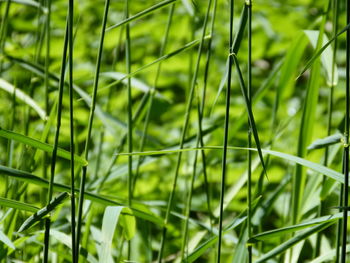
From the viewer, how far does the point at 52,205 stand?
529 millimetres

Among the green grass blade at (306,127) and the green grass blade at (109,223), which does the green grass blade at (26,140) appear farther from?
the green grass blade at (306,127)

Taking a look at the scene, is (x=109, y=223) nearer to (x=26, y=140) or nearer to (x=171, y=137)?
(x=26, y=140)

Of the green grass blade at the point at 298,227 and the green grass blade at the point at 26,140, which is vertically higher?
the green grass blade at the point at 26,140

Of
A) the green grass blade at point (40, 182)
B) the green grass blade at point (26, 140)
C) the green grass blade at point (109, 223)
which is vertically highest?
the green grass blade at point (26, 140)

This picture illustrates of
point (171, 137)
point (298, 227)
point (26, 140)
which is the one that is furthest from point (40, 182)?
point (171, 137)

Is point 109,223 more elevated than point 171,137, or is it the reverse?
point 171,137

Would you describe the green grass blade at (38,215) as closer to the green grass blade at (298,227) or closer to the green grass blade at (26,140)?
the green grass blade at (26,140)

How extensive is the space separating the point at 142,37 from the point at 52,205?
137 cm

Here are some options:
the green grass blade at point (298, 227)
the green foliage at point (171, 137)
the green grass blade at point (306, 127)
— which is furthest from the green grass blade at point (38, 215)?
the green grass blade at point (306, 127)

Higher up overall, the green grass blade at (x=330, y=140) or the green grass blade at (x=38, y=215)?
the green grass blade at (x=330, y=140)

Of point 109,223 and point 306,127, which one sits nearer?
point 109,223

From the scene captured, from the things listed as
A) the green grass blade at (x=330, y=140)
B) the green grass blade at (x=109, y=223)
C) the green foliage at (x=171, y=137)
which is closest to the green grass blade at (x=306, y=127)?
the green foliage at (x=171, y=137)

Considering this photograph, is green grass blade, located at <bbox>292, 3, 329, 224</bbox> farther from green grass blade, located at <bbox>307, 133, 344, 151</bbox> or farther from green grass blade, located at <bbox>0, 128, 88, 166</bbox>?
green grass blade, located at <bbox>0, 128, 88, 166</bbox>

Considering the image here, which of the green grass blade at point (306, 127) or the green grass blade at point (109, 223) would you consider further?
the green grass blade at point (306, 127)
